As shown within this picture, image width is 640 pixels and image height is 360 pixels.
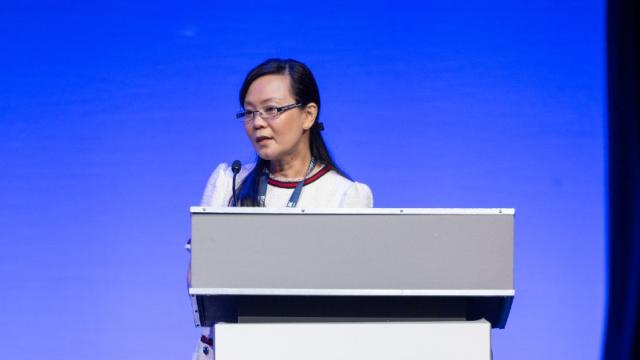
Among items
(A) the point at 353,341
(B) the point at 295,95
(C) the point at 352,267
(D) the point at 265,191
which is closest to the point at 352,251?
(C) the point at 352,267

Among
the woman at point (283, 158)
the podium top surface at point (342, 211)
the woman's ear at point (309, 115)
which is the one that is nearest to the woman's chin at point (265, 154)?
the woman at point (283, 158)

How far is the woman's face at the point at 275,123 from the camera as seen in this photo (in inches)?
80.4

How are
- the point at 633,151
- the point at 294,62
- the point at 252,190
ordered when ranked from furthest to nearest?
the point at 633,151, the point at 294,62, the point at 252,190

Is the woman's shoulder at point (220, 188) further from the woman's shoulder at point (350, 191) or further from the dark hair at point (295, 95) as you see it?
the woman's shoulder at point (350, 191)

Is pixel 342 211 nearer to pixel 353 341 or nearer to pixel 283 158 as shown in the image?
pixel 353 341

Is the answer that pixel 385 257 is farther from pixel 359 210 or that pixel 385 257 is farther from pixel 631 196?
pixel 631 196

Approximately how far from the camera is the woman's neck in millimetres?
2109

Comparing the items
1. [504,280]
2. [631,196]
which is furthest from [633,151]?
[504,280]

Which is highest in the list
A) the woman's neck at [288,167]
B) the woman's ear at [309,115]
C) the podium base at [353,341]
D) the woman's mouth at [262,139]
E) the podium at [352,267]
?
the woman's ear at [309,115]

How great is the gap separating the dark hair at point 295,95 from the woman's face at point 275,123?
15 mm

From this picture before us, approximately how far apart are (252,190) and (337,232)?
48cm

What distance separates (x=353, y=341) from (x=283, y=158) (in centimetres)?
60

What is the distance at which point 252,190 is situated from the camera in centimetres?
203

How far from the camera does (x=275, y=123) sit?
6.72 feet
